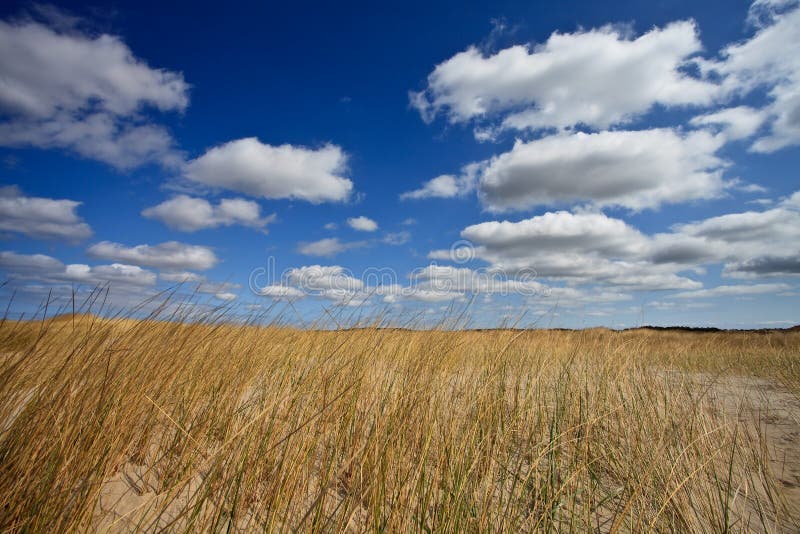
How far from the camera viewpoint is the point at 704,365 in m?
8.04

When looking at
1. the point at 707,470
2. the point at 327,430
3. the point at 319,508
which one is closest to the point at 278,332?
the point at 327,430

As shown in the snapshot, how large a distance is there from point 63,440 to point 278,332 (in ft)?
9.31

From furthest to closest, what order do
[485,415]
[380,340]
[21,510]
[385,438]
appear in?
[380,340], [485,415], [385,438], [21,510]

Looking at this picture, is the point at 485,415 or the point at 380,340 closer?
the point at 485,415

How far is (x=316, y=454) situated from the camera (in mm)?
2281

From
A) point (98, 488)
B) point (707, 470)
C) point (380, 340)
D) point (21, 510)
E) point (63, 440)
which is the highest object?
point (380, 340)

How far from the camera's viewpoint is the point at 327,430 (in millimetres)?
2268

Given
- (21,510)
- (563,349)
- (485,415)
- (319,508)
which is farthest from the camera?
(563,349)

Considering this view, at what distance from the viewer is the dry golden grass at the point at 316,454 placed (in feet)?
5.30

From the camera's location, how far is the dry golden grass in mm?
1616

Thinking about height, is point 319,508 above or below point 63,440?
below

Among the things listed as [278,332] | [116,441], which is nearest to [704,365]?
[278,332]

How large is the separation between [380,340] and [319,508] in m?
1.89

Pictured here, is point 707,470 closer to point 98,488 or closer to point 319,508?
point 319,508
